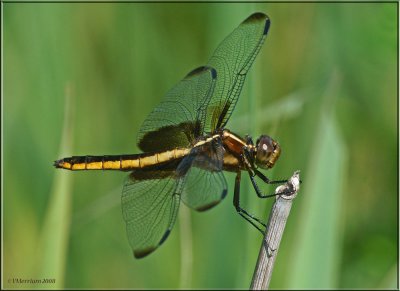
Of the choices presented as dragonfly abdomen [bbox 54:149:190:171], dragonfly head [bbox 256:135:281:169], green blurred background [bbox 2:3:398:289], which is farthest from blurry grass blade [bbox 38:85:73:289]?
dragonfly head [bbox 256:135:281:169]

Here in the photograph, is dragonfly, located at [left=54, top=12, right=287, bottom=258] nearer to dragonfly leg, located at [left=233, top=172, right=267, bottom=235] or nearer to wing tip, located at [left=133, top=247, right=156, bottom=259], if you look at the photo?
dragonfly leg, located at [left=233, top=172, right=267, bottom=235]

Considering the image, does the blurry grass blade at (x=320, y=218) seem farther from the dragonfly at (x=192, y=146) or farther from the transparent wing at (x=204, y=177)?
the transparent wing at (x=204, y=177)

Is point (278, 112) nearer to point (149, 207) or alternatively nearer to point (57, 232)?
point (149, 207)

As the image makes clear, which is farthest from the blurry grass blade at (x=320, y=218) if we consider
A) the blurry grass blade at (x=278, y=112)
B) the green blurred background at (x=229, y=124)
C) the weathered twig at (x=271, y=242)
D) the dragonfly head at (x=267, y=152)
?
the weathered twig at (x=271, y=242)

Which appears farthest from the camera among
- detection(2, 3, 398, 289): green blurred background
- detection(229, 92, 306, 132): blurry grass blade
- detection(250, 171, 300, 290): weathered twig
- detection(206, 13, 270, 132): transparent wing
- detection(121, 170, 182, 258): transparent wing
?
detection(229, 92, 306, 132): blurry grass blade

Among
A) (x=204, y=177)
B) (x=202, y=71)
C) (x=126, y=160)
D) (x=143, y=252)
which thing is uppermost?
(x=202, y=71)

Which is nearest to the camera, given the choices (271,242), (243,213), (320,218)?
(271,242)

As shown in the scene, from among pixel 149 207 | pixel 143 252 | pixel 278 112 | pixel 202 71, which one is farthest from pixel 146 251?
pixel 278 112

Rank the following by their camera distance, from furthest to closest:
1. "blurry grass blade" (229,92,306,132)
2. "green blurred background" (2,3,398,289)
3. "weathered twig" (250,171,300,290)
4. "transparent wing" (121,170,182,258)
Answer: "blurry grass blade" (229,92,306,132) → "green blurred background" (2,3,398,289) → "transparent wing" (121,170,182,258) → "weathered twig" (250,171,300,290)
